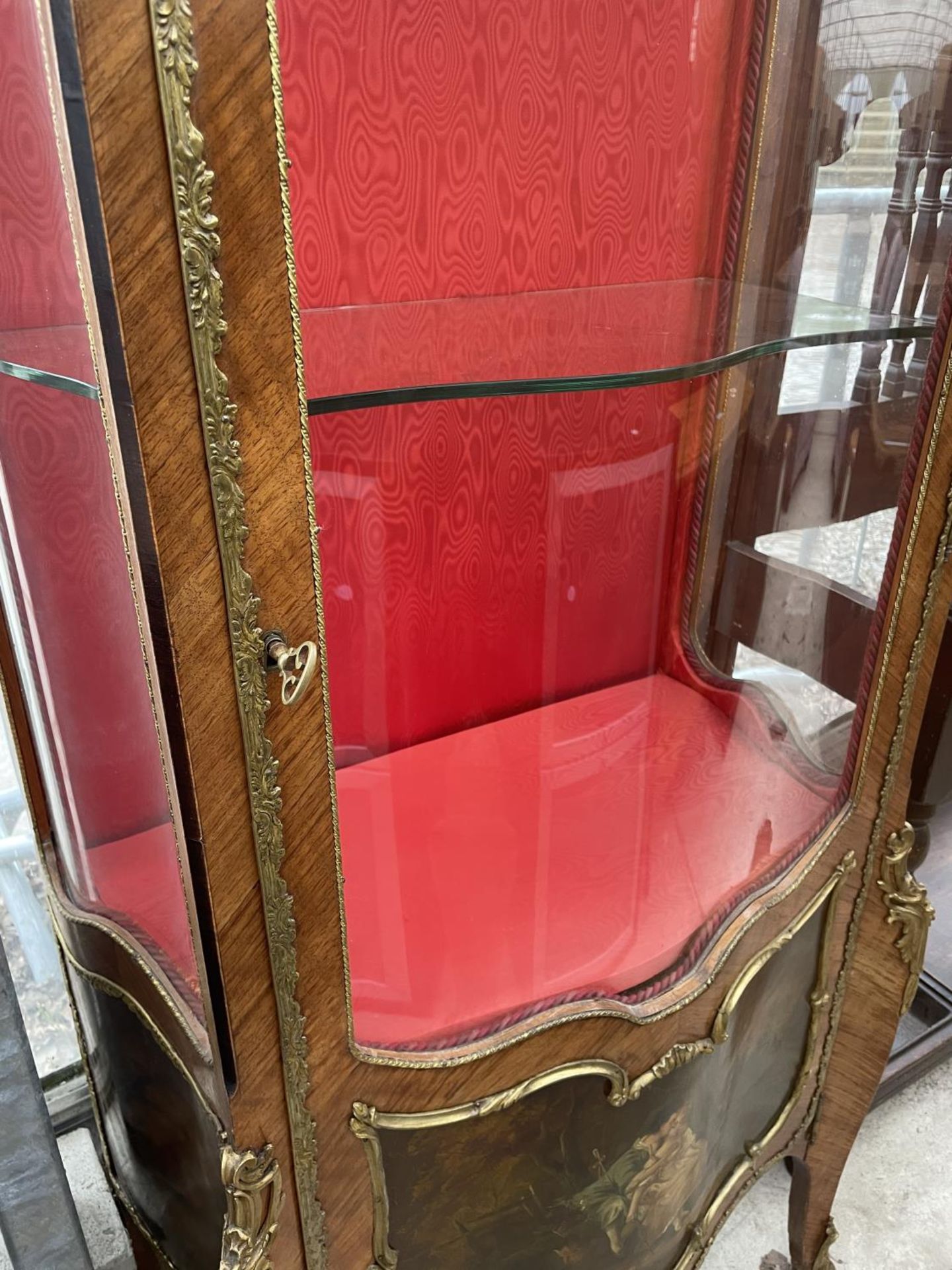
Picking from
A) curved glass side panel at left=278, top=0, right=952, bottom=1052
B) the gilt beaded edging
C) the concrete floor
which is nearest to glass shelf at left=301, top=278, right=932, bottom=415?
curved glass side panel at left=278, top=0, right=952, bottom=1052

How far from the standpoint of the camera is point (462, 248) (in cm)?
65

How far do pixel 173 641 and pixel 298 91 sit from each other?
244 mm

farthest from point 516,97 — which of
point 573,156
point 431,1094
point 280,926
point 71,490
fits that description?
point 431,1094

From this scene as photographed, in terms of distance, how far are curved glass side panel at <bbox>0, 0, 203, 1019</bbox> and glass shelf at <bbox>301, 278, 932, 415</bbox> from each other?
0.12m

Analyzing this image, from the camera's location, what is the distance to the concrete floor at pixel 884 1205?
1.15 metres

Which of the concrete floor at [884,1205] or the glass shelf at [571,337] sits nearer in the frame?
the glass shelf at [571,337]

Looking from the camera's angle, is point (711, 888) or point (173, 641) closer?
point (173, 641)

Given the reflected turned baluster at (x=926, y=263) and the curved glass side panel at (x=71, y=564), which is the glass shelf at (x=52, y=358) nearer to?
the curved glass side panel at (x=71, y=564)

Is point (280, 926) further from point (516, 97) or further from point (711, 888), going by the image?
point (516, 97)

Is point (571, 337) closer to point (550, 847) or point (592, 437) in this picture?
point (592, 437)

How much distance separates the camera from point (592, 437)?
0.62 meters

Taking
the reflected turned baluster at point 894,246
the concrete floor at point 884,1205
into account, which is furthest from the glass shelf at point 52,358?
the concrete floor at point 884,1205

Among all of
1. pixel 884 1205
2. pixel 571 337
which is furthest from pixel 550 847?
pixel 884 1205

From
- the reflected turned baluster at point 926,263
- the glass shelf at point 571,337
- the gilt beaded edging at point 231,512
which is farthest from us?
the reflected turned baluster at point 926,263
